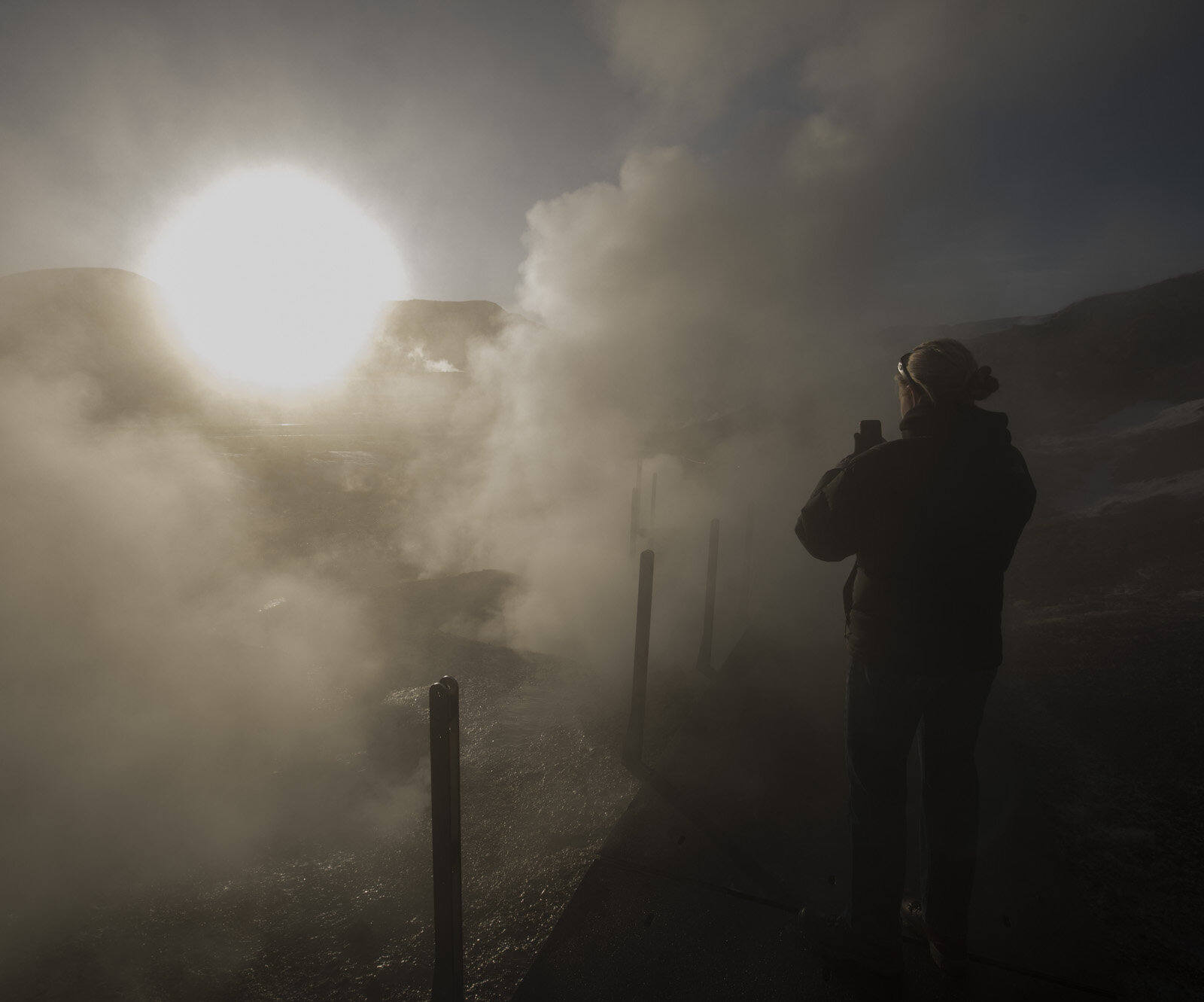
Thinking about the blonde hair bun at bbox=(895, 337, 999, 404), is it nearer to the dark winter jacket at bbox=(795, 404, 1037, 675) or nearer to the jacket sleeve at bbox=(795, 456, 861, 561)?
the dark winter jacket at bbox=(795, 404, 1037, 675)

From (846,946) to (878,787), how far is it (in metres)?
0.48

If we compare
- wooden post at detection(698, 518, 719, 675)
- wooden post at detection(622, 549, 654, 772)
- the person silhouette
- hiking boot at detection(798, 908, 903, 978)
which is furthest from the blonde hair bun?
wooden post at detection(698, 518, 719, 675)

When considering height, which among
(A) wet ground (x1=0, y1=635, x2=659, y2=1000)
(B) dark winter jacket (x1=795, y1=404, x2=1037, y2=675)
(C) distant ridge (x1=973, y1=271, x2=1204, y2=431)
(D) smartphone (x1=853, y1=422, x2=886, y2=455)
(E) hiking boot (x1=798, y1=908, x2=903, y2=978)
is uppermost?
(C) distant ridge (x1=973, y1=271, x2=1204, y2=431)

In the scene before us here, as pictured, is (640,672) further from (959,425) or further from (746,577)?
(746,577)

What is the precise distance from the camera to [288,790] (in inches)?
122

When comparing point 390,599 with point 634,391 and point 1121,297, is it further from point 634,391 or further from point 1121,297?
point 1121,297

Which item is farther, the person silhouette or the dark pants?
the dark pants

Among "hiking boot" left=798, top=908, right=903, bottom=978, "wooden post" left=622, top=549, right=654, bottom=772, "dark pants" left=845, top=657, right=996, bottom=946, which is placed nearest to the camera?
"dark pants" left=845, top=657, right=996, bottom=946

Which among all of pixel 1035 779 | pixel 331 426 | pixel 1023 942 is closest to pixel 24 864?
pixel 1023 942

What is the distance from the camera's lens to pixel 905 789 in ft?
4.88

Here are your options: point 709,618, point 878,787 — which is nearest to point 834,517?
point 878,787

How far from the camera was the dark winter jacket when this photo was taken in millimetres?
1331

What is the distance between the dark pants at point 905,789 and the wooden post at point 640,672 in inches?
58.2

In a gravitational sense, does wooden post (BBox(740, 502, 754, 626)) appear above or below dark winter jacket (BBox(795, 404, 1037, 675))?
below
